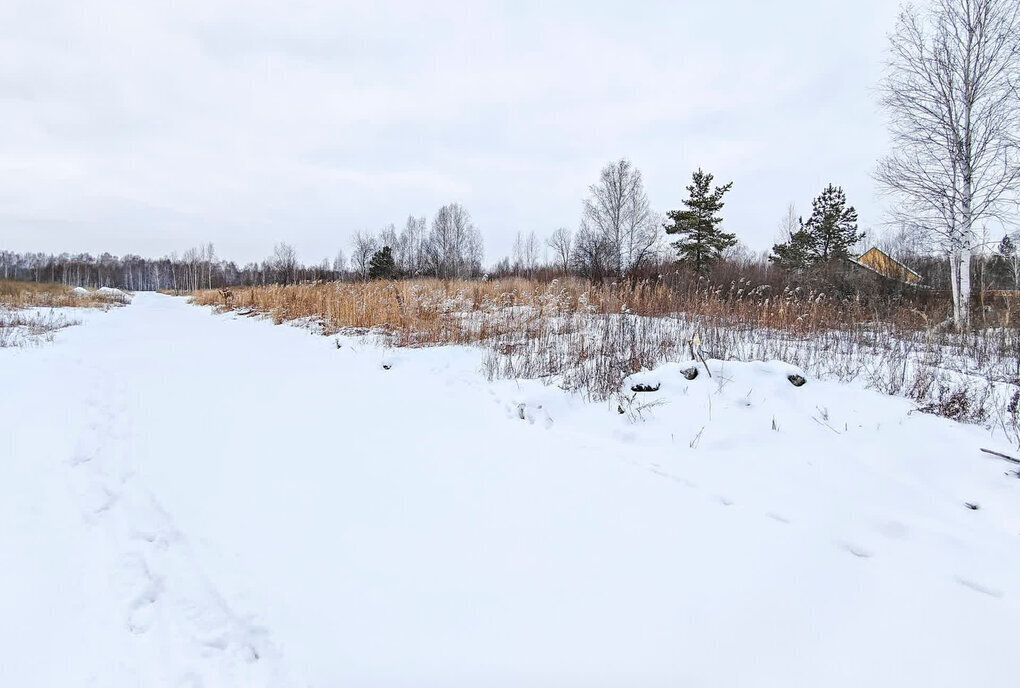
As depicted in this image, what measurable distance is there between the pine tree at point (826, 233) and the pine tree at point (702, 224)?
13.9 feet

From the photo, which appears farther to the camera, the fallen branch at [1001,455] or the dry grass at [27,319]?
the dry grass at [27,319]

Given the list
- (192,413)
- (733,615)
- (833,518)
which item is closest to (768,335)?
(833,518)

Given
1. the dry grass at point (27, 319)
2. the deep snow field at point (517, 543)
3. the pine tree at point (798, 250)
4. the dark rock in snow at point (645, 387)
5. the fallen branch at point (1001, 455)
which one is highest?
the pine tree at point (798, 250)

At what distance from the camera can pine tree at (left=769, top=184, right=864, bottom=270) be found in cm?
2647

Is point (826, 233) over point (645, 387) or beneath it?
over

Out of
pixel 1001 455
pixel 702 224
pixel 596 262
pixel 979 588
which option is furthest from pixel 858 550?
pixel 702 224

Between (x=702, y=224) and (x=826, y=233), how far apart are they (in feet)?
26.2

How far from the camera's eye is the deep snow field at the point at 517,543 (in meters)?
1.45

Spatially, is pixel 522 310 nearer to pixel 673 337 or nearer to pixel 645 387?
pixel 673 337

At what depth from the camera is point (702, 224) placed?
26422 millimetres

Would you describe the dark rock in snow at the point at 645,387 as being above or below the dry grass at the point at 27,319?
below

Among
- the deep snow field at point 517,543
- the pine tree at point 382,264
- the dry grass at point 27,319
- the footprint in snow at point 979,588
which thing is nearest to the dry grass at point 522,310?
the deep snow field at point 517,543

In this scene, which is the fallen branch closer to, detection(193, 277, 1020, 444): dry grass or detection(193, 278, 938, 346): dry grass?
detection(193, 277, 1020, 444): dry grass

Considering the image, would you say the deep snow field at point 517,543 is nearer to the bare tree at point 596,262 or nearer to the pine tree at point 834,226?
A: the bare tree at point 596,262
